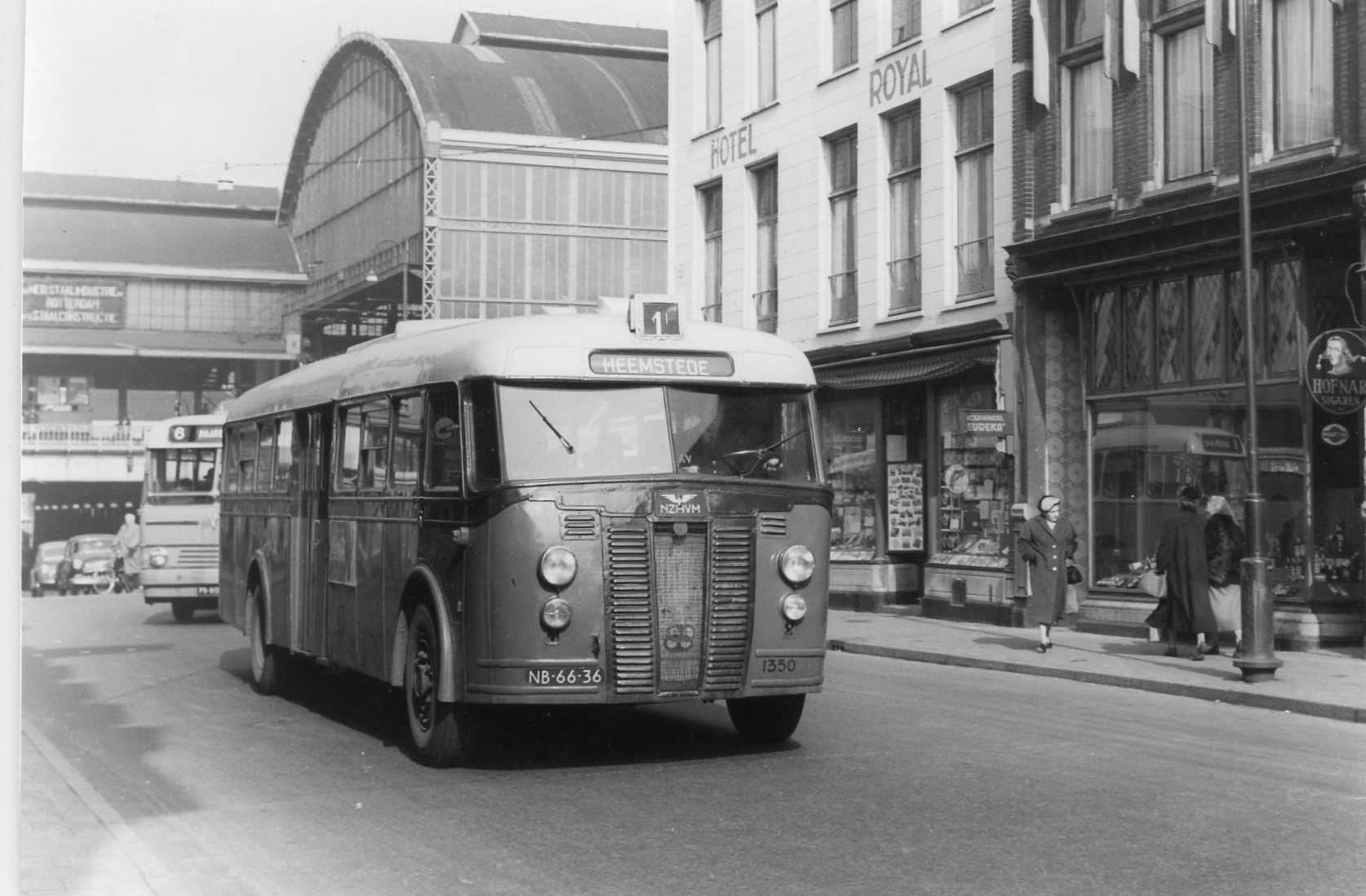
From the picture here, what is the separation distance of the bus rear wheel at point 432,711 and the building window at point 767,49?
2187 cm

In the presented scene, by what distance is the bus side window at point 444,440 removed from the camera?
33.6ft

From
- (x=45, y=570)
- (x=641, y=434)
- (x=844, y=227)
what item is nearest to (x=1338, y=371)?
(x=641, y=434)

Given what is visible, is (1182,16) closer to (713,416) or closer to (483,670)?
(713,416)

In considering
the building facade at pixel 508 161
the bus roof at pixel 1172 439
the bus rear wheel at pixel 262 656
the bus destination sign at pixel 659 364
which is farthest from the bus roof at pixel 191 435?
the building facade at pixel 508 161

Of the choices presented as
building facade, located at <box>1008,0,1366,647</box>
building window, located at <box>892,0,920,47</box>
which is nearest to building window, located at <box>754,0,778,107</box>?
building window, located at <box>892,0,920,47</box>

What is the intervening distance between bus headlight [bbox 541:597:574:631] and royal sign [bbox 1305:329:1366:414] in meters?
10.2

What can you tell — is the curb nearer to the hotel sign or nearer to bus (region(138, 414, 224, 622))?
bus (region(138, 414, 224, 622))

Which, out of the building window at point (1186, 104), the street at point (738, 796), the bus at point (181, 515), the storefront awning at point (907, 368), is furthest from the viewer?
the bus at point (181, 515)

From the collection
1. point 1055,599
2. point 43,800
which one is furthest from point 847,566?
point 43,800

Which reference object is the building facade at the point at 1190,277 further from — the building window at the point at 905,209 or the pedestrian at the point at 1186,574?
the building window at the point at 905,209

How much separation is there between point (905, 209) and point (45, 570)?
77.3 ft

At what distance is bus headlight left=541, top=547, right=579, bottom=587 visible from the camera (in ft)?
31.8

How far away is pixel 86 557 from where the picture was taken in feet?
121

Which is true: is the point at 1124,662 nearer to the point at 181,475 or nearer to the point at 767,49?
the point at 181,475
